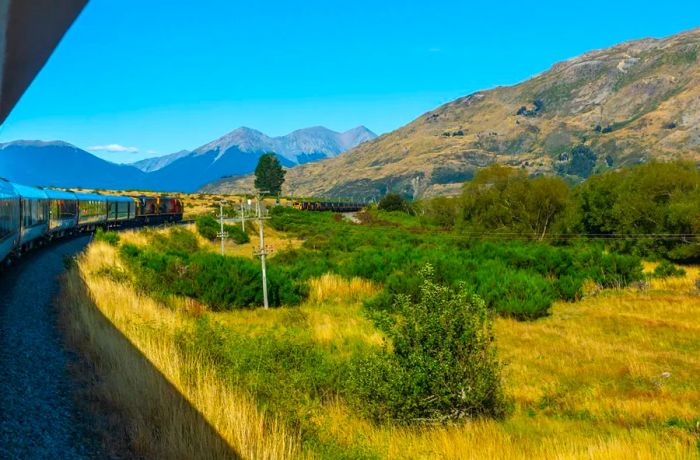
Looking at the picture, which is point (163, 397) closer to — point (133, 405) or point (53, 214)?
point (133, 405)

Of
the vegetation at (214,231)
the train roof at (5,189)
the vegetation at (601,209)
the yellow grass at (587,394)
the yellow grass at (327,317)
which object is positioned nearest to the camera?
the yellow grass at (587,394)

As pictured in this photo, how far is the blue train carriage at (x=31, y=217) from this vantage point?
21.6 m

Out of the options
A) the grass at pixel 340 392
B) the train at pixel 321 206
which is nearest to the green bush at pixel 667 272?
the grass at pixel 340 392

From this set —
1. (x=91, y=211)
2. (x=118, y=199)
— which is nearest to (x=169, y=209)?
(x=118, y=199)

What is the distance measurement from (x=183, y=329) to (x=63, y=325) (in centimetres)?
273

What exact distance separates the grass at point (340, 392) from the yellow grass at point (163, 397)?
28 mm

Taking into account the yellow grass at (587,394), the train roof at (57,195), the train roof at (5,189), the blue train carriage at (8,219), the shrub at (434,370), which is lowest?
the yellow grass at (587,394)

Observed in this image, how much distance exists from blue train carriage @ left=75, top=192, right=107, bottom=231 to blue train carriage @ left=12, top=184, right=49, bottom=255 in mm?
9914

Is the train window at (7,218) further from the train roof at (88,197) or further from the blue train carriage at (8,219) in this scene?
the train roof at (88,197)

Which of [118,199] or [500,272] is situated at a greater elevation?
[118,199]

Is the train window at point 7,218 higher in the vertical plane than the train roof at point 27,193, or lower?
lower

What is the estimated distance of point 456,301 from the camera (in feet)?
32.9

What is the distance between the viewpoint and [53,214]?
29.9 metres

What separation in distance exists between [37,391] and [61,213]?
2739 cm
